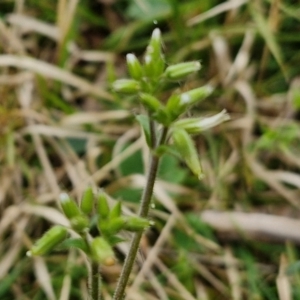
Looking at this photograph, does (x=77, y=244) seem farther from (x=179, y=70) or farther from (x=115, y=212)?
(x=179, y=70)

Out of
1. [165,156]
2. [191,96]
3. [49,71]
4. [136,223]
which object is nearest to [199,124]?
[191,96]

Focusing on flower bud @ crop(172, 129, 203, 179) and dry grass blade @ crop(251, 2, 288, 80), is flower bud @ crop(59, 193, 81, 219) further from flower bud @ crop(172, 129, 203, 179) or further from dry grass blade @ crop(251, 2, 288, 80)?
dry grass blade @ crop(251, 2, 288, 80)

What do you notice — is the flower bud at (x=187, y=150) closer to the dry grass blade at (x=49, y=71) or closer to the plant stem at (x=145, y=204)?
the plant stem at (x=145, y=204)

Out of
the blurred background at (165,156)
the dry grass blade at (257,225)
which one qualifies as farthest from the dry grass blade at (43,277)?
the dry grass blade at (257,225)

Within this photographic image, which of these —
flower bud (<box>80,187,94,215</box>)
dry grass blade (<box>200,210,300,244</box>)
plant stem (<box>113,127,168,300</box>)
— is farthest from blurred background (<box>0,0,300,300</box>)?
flower bud (<box>80,187,94,215</box>)

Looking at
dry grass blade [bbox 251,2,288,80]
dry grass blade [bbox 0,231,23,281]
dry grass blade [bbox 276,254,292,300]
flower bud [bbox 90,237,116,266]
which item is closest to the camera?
flower bud [bbox 90,237,116,266]

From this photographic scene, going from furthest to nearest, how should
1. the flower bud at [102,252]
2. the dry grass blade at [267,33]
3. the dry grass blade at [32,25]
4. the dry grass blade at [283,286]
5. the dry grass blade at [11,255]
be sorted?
the dry grass blade at [32,25] < the dry grass blade at [267,33] < the dry grass blade at [11,255] < the dry grass blade at [283,286] < the flower bud at [102,252]
